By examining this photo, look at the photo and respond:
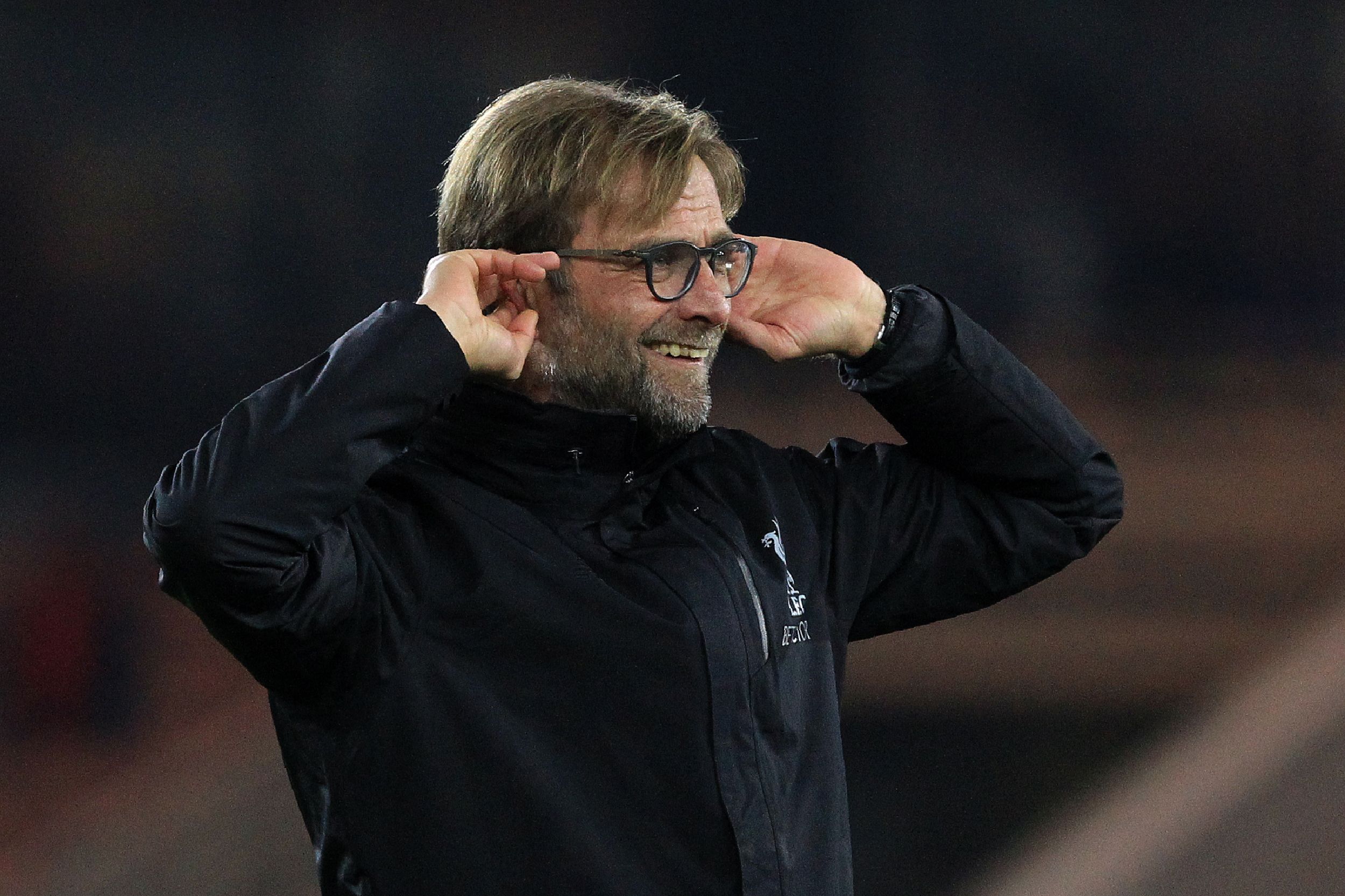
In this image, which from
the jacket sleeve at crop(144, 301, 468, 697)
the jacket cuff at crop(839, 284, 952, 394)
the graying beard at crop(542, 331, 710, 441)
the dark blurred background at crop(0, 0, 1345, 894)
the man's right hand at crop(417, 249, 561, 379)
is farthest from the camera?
the dark blurred background at crop(0, 0, 1345, 894)

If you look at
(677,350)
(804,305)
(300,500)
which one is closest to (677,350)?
(677,350)

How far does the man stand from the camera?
111cm

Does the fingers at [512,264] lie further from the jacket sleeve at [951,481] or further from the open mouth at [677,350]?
the jacket sleeve at [951,481]

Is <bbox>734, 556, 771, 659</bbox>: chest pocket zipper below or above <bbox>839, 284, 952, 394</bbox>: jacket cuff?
below

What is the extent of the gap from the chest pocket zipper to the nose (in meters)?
0.21

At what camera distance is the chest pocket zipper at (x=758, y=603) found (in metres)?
1.26

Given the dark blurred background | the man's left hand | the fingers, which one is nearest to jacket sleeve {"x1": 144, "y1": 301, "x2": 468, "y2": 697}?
the fingers

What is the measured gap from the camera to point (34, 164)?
9.49 feet

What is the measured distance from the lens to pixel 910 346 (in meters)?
1.42

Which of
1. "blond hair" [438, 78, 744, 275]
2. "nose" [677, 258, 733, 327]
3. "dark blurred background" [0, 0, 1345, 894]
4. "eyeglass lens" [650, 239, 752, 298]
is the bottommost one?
"dark blurred background" [0, 0, 1345, 894]

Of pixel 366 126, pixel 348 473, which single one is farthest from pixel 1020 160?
pixel 348 473

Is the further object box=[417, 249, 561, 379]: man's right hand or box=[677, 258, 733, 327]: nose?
box=[677, 258, 733, 327]: nose

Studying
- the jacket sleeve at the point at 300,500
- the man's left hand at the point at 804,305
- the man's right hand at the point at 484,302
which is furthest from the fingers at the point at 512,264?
the man's left hand at the point at 804,305

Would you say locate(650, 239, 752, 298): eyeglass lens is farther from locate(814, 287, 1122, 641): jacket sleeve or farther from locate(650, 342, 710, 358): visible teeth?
locate(814, 287, 1122, 641): jacket sleeve
